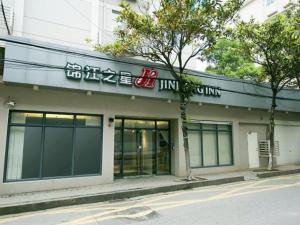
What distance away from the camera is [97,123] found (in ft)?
36.1

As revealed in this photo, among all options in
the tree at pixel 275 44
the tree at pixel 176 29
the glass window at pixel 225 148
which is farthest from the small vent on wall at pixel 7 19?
the glass window at pixel 225 148

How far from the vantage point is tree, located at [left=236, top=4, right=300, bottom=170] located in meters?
12.5

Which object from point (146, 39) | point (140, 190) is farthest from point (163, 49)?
point (140, 190)

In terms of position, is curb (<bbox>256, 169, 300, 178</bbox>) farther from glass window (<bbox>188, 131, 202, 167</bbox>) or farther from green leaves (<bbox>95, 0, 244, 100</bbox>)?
green leaves (<bbox>95, 0, 244, 100</bbox>)

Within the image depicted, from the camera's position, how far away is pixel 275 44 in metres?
12.7

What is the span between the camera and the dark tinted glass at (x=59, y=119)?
32.9ft

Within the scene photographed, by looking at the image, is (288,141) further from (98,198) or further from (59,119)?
(59,119)

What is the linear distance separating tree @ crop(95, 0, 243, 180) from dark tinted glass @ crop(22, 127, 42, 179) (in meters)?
4.32

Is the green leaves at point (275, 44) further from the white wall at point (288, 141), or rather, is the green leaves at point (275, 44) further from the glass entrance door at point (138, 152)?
the glass entrance door at point (138, 152)

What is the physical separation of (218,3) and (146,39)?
3284 millimetres

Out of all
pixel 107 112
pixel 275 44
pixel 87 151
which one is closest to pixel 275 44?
pixel 275 44

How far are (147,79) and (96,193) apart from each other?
5136mm

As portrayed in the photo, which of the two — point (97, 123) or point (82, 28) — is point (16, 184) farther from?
point (82, 28)

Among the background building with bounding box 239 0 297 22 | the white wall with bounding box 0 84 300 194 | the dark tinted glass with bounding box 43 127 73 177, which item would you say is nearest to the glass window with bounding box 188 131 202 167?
the white wall with bounding box 0 84 300 194
